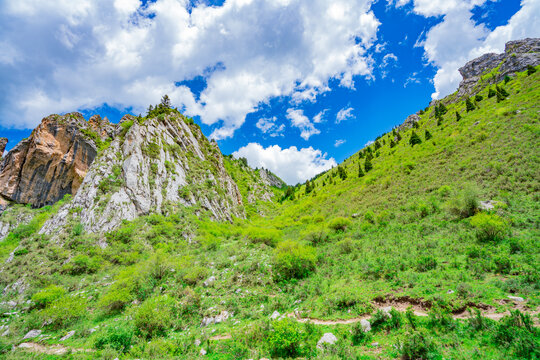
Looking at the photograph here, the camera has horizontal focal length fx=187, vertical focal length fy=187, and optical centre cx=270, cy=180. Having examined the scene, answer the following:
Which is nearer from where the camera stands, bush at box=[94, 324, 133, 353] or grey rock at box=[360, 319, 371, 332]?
grey rock at box=[360, 319, 371, 332]

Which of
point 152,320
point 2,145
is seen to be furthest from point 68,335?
point 2,145

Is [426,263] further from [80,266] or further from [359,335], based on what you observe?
[80,266]

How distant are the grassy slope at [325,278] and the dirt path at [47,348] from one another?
1.43 ft

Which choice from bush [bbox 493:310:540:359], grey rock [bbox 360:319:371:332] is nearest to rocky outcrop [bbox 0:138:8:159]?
grey rock [bbox 360:319:371:332]

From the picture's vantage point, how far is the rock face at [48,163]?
41.9 m

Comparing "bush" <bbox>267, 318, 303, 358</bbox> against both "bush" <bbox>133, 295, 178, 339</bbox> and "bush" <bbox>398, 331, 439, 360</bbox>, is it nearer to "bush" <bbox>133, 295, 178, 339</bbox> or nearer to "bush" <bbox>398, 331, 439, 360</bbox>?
"bush" <bbox>398, 331, 439, 360</bbox>

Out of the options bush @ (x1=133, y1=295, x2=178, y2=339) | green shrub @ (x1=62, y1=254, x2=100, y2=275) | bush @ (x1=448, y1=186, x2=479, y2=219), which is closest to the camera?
bush @ (x1=133, y1=295, x2=178, y2=339)

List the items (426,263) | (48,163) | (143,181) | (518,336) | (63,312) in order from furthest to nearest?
(48,163) < (143,181) < (63,312) < (426,263) < (518,336)

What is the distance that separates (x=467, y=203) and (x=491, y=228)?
13.4 ft

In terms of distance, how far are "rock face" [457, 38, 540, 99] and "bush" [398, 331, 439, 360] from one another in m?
74.5

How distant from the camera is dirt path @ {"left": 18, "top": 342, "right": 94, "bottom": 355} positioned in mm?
8498

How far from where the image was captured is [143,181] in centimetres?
2881

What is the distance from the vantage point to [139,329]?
9.15 meters

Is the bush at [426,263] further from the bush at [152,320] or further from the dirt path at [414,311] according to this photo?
the bush at [152,320]
